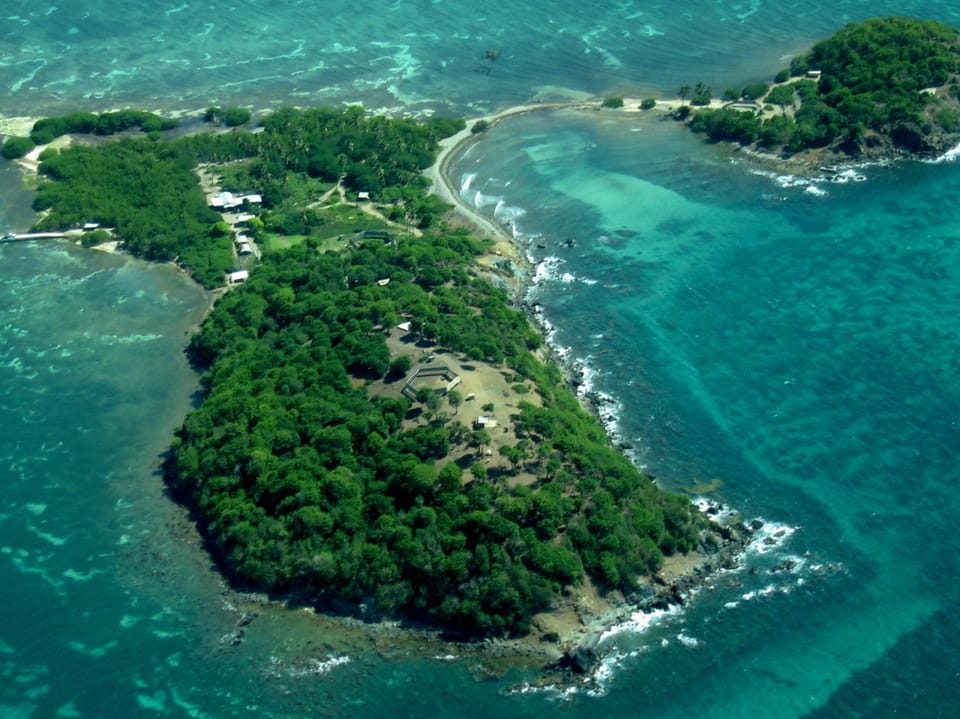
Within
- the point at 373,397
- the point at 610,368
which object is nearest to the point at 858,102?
the point at 610,368

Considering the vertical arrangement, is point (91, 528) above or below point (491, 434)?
below

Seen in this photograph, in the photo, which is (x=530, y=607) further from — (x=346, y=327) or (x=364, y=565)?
(x=346, y=327)

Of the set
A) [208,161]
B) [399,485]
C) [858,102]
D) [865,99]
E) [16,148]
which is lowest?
[399,485]

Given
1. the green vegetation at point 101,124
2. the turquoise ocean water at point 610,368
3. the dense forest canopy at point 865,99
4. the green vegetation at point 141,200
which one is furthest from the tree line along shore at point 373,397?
the green vegetation at point 101,124

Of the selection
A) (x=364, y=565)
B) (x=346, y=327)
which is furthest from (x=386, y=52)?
(x=364, y=565)

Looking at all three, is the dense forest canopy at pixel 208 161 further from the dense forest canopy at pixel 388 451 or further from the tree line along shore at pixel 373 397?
the dense forest canopy at pixel 388 451

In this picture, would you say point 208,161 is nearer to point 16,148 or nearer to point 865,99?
point 16,148
